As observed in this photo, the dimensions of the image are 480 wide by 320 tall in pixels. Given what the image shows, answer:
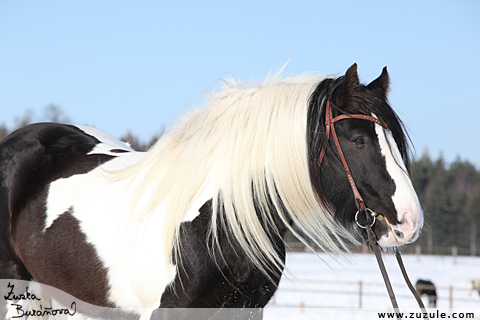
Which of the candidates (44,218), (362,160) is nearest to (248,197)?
(362,160)

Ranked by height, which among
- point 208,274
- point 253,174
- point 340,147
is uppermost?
point 340,147

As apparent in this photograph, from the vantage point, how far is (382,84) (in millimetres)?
2088

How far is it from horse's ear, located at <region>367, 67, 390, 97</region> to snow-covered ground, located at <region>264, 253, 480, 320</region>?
852 mm

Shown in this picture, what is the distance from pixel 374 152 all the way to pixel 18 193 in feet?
7.24

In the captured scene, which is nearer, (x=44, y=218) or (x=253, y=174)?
(x=253, y=174)

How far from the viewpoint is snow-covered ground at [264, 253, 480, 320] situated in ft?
33.0

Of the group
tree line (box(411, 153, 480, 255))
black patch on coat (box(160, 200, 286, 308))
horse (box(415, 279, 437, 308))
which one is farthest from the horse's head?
tree line (box(411, 153, 480, 255))

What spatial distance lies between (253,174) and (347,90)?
60cm

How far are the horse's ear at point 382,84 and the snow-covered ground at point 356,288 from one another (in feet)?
2.80

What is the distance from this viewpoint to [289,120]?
6.28 ft

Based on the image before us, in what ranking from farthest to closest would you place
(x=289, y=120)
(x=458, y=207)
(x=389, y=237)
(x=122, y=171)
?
(x=458, y=207), (x=122, y=171), (x=289, y=120), (x=389, y=237)

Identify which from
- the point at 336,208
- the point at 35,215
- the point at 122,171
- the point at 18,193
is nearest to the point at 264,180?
the point at 336,208

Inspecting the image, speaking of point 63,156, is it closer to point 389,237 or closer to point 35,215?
point 35,215

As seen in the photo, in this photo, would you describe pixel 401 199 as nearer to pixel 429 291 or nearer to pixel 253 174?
pixel 253 174
